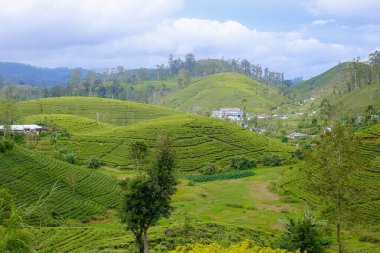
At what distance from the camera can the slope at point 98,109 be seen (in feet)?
405

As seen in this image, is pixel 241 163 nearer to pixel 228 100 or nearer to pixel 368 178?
pixel 368 178

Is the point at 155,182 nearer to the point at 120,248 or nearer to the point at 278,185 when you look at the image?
the point at 120,248

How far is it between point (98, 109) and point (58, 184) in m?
87.7

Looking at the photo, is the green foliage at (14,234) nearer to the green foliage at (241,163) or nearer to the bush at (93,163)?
the bush at (93,163)

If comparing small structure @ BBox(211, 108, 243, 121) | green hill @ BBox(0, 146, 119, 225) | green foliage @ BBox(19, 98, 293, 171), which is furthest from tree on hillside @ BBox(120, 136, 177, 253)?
small structure @ BBox(211, 108, 243, 121)

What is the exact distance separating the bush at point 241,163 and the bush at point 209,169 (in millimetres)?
5158

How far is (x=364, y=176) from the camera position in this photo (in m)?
52.2

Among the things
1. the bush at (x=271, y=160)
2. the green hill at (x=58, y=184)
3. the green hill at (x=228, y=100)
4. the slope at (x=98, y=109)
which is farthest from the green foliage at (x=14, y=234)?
the green hill at (x=228, y=100)

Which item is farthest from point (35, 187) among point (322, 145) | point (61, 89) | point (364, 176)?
point (61, 89)

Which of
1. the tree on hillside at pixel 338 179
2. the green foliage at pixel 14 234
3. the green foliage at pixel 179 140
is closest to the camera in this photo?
the green foliage at pixel 14 234

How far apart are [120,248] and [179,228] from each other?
22.6 feet

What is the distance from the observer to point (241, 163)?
82875 millimetres

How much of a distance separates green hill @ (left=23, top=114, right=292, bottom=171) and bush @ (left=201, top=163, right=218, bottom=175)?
3.19 metres

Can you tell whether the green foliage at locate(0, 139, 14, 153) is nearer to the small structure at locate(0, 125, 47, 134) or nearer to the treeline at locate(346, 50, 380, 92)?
the small structure at locate(0, 125, 47, 134)
